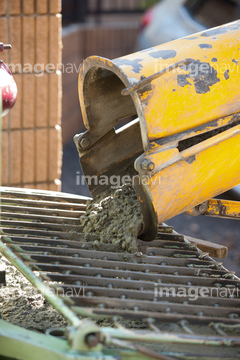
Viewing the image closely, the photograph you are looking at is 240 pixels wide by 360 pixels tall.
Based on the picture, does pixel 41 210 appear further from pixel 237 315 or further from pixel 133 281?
pixel 237 315

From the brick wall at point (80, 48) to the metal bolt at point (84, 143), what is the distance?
3254mm

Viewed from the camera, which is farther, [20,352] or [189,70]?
[189,70]

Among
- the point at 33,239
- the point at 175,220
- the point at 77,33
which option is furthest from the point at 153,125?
the point at 77,33

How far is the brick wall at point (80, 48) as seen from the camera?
609 cm

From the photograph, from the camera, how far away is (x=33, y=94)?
3.80 meters

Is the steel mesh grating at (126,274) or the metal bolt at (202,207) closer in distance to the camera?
the steel mesh grating at (126,274)

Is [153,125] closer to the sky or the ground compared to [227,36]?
closer to the ground

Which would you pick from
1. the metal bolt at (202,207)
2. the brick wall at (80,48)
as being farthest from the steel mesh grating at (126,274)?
the brick wall at (80,48)

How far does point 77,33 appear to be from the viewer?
6387mm

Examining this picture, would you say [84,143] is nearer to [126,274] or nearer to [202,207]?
[202,207]

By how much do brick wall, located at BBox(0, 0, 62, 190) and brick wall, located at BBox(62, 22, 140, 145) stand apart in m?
2.03

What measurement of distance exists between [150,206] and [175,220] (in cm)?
276

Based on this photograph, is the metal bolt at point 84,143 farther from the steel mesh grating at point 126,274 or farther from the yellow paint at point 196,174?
the yellow paint at point 196,174

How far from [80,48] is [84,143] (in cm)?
409
